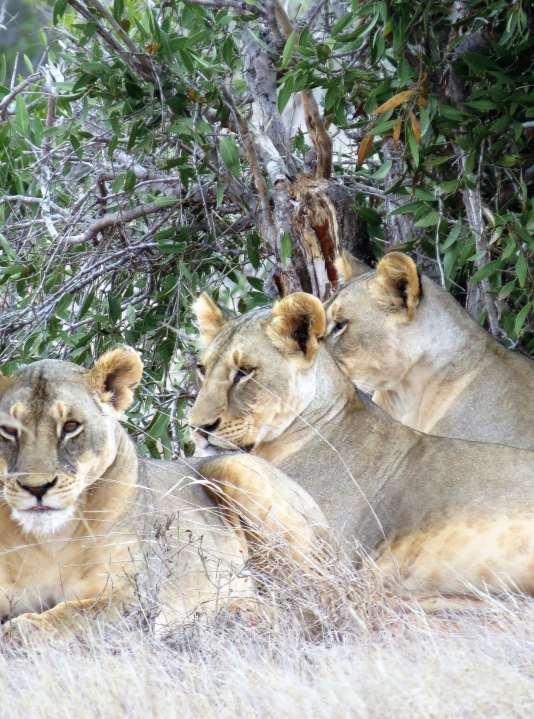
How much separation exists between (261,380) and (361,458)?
0.48 metres

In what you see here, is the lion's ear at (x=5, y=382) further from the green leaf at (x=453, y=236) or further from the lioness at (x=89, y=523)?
the green leaf at (x=453, y=236)

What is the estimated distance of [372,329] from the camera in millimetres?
6172

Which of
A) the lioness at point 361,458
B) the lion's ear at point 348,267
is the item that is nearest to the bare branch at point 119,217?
the lion's ear at point 348,267

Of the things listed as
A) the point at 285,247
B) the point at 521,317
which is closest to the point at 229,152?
the point at 285,247

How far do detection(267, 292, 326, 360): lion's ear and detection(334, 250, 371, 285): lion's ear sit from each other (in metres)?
1.03

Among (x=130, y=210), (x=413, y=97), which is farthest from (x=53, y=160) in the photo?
(x=413, y=97)

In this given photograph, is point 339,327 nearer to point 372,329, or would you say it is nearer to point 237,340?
point 372,329

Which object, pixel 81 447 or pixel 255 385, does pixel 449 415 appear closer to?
pixel 255 385

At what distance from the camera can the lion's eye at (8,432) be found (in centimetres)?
441

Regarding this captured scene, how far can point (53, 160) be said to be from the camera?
7.23 m

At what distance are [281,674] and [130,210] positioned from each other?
379 cm

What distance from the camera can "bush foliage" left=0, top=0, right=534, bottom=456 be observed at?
598cm

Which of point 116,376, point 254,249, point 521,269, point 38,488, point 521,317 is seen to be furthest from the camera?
point 254,249

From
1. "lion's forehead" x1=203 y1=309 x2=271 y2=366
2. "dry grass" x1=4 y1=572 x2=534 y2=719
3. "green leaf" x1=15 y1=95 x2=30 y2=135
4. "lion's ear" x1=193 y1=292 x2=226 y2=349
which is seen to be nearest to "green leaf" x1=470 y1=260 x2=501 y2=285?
"lion's forehead" x1=203 y1=309 x2=271 y2=366
